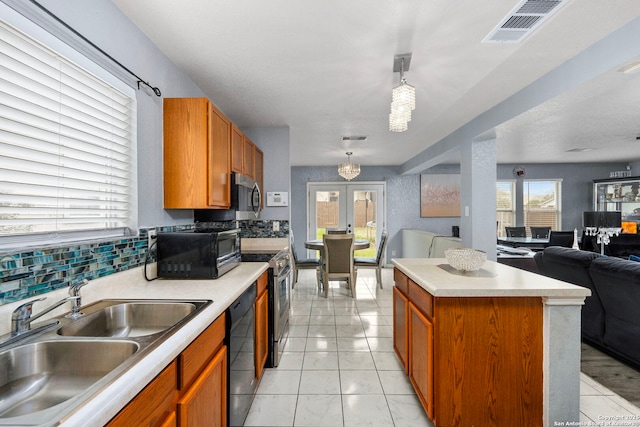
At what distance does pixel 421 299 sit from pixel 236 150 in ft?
6.59

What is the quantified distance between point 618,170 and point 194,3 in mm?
8940

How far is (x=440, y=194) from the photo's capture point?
6.94 metres

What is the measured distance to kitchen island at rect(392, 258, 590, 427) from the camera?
4.97 feet

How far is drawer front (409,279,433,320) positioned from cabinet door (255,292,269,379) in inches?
41.3

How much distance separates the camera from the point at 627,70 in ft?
6.41

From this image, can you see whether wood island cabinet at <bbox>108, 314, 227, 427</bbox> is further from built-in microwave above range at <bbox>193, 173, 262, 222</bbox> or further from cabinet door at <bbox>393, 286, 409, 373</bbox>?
built-in microwave above range at <bbox>193, 173, 262, 222</bbox>

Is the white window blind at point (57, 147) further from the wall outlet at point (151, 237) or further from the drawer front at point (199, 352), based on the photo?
the drawer front at point (199, 352)


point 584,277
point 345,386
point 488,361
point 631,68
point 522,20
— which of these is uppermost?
point 522,20

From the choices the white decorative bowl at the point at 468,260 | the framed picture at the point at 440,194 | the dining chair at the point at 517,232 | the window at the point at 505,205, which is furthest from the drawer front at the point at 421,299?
the window at the point at 505,205

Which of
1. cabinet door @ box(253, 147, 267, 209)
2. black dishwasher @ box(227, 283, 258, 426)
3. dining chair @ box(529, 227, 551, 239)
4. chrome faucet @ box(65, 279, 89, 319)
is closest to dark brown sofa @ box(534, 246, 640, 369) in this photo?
black dishwasher @ box(227, 283, 258, 426)

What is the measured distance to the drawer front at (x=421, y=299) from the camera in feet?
5.46

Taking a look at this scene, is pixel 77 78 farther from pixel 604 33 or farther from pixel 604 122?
pixel 604 122

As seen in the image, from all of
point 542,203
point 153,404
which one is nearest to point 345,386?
point 153,404

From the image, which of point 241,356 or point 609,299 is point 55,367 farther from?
point 609,299
